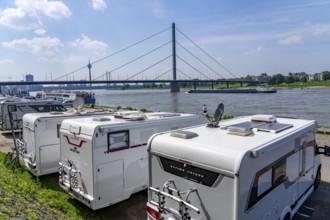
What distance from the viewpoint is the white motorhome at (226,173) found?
3.54 metres

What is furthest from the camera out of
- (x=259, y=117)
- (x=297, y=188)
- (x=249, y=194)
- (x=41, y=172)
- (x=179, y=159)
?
(x=41, y=172)

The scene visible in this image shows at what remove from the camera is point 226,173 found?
3508mm

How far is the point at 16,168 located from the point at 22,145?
878 mm

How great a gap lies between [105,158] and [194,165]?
246 cm

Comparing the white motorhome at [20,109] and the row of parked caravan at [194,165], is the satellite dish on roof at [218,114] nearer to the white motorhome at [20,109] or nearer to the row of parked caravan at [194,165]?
the row of parked caravan at [194,165]

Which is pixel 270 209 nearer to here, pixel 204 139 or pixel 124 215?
pixel 204 139

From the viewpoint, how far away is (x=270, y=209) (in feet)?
13.8

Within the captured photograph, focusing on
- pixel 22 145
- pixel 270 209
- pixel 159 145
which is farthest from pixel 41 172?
pixel 270 209

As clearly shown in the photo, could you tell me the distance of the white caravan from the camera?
561 cm

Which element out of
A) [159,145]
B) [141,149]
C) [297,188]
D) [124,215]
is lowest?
[124,215]

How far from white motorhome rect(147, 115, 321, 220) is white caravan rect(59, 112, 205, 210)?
1.47m

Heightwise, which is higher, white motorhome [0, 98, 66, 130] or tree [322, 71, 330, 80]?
tree [322, 71, 330, 80]

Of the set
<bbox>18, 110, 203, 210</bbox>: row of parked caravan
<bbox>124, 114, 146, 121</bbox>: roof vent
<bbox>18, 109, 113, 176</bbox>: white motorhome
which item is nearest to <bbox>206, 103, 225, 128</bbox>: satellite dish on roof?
<bbox>18, 110, 203, 210</bbox>: row of parked caravan

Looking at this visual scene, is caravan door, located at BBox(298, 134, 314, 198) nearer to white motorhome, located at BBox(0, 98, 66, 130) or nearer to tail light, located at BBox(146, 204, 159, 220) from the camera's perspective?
tail light, located at BBox(146, 204, 159, 220)
